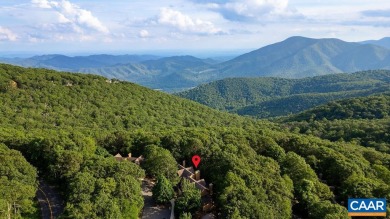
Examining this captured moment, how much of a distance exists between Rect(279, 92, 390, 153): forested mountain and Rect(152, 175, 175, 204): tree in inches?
1920

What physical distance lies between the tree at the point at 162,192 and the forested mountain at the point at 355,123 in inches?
1920

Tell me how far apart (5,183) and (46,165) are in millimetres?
6870

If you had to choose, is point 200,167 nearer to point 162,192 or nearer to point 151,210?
point 162,192

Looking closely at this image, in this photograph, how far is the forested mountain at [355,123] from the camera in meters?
72.1

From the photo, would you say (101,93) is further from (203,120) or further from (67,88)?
(203,120)

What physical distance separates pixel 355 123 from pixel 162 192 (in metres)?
69.8

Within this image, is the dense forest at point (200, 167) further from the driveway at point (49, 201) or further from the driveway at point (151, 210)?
the driveway at point (151, 210)

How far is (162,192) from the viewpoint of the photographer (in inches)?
1163

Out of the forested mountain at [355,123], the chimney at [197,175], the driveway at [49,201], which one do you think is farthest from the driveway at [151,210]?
the forested mountain at [355,123]

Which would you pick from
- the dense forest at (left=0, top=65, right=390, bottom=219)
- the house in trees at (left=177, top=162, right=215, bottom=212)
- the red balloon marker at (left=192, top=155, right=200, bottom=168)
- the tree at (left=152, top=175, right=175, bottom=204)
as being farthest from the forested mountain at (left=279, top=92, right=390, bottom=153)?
the tree at (left=152, top=175, right=175, bottom=204)

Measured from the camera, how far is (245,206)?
26844 mm

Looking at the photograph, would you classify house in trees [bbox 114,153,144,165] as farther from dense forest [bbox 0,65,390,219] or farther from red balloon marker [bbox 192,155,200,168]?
red balloon marker [bbox 192,155,200,168]

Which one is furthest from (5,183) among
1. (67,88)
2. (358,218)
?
(67,88)

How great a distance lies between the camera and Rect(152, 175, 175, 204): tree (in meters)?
29.6
